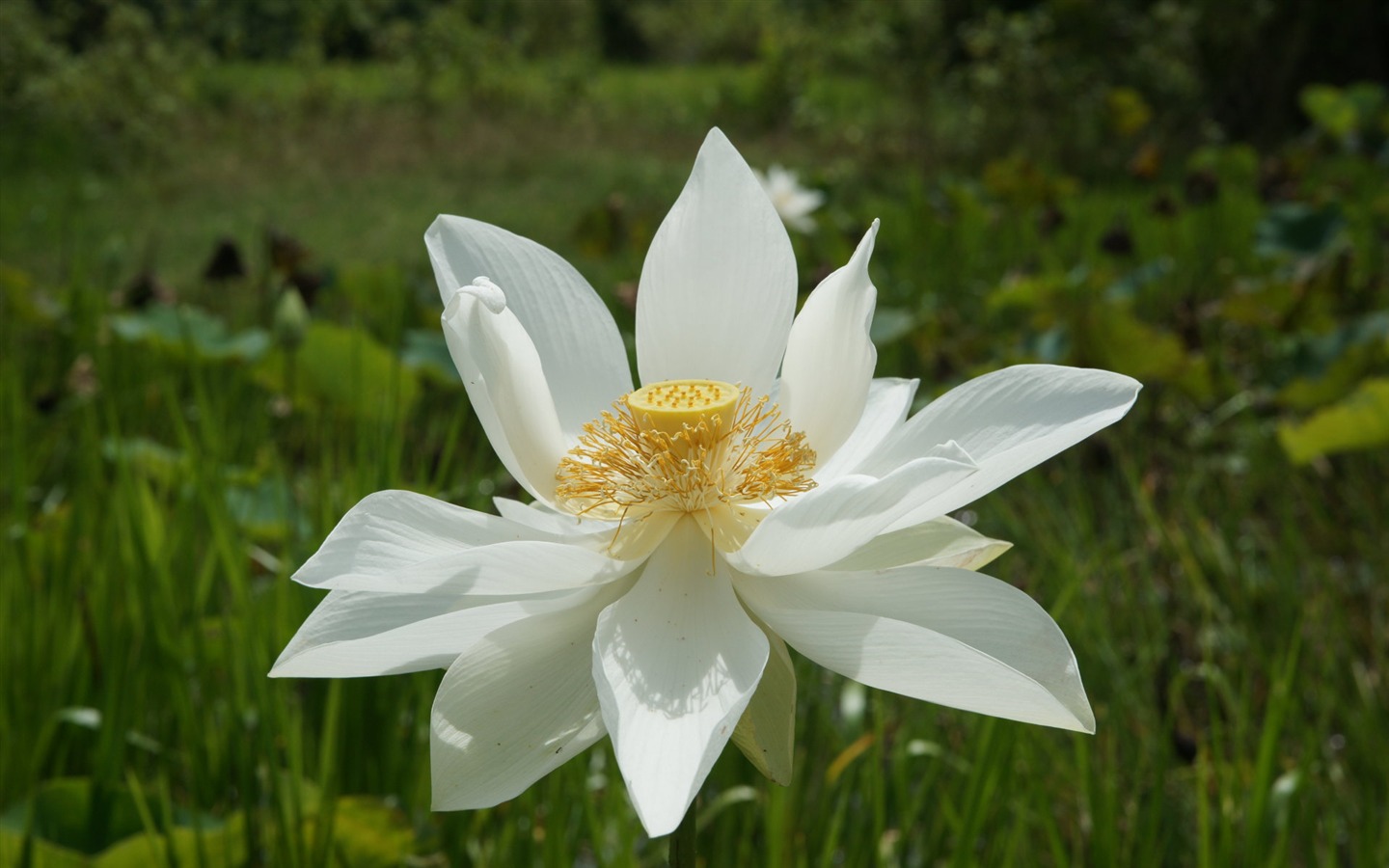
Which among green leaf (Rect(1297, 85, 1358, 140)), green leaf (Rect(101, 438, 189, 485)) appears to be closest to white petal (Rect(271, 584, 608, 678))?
green leaf (Rect(101, 438, 189, 485))

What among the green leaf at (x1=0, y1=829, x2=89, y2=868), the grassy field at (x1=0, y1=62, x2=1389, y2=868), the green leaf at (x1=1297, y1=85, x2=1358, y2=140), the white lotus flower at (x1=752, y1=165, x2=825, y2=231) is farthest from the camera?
the green leaf at (x1=1297, y1=85, x2=1358, y2=140)

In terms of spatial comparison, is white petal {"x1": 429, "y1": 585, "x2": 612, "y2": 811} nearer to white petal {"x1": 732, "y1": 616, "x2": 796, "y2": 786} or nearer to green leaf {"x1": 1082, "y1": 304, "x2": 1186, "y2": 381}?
white petal {"x1": 732, "y1": 616, "x2": 796, "y2": 786}

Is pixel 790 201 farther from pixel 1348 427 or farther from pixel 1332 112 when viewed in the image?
pixel 1332 112

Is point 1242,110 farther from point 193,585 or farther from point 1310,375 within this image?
point 193,585

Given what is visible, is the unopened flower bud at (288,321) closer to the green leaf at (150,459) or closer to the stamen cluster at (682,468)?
the green leaf at (150,459)

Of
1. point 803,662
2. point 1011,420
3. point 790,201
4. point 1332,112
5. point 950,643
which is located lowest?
point 803,662

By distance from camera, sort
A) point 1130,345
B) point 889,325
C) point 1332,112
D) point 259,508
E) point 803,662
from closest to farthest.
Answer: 1. point 803,662
2. point 259,508
3. point 1130,345
4. point 889,325
5. point 1332,112

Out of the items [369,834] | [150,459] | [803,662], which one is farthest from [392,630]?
[150,459]
